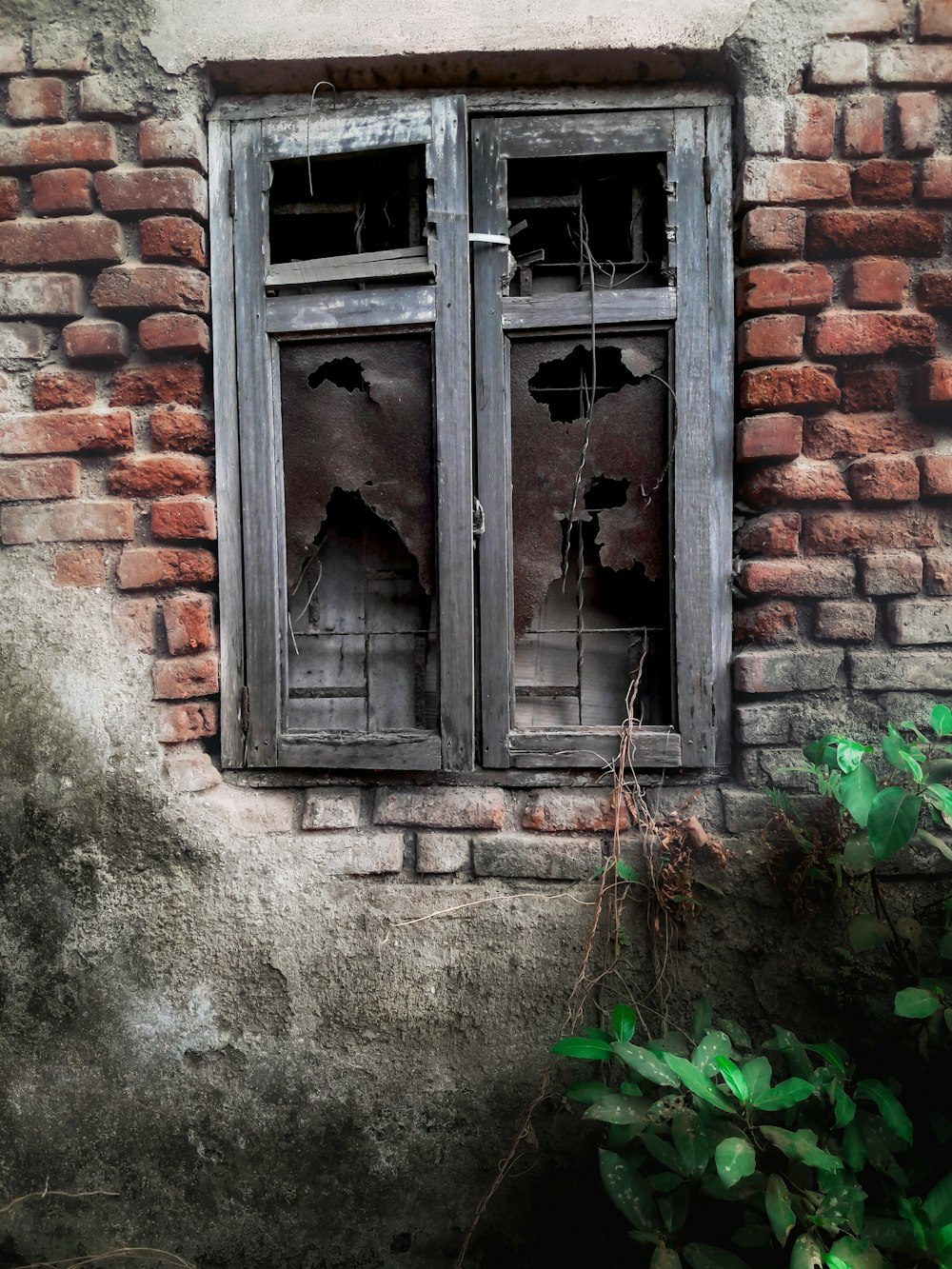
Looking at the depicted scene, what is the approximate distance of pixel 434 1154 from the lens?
174 cm

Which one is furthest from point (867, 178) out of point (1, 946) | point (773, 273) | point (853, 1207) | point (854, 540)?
point (1, 946)

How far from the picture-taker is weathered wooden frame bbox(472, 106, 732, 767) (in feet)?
5.89

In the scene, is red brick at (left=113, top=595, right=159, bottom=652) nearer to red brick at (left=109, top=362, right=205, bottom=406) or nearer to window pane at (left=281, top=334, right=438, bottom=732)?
window pane at (left=281, top=334, right=438, bottom=732)

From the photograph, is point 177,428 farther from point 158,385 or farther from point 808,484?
point 808,484

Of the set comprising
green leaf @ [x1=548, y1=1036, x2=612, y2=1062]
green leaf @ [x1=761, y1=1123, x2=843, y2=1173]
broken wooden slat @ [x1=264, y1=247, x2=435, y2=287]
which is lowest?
green leaf @ [x1=761, y1=1123, x2=843, y2=1173]

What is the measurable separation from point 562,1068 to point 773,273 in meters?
1.78

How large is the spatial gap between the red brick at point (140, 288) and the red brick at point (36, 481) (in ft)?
1.24

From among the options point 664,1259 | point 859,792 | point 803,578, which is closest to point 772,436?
point 803,578

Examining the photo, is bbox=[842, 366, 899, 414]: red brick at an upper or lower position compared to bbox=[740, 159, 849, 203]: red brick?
lower

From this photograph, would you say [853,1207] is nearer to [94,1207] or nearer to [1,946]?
[94,1207]

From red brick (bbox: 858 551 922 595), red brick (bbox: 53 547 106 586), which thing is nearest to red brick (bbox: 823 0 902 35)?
red brick (bbox: 858 551 922 595)

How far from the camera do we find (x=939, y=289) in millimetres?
1713

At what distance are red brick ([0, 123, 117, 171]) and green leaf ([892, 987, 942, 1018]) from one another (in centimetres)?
236

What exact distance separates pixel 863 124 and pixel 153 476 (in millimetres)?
1718
